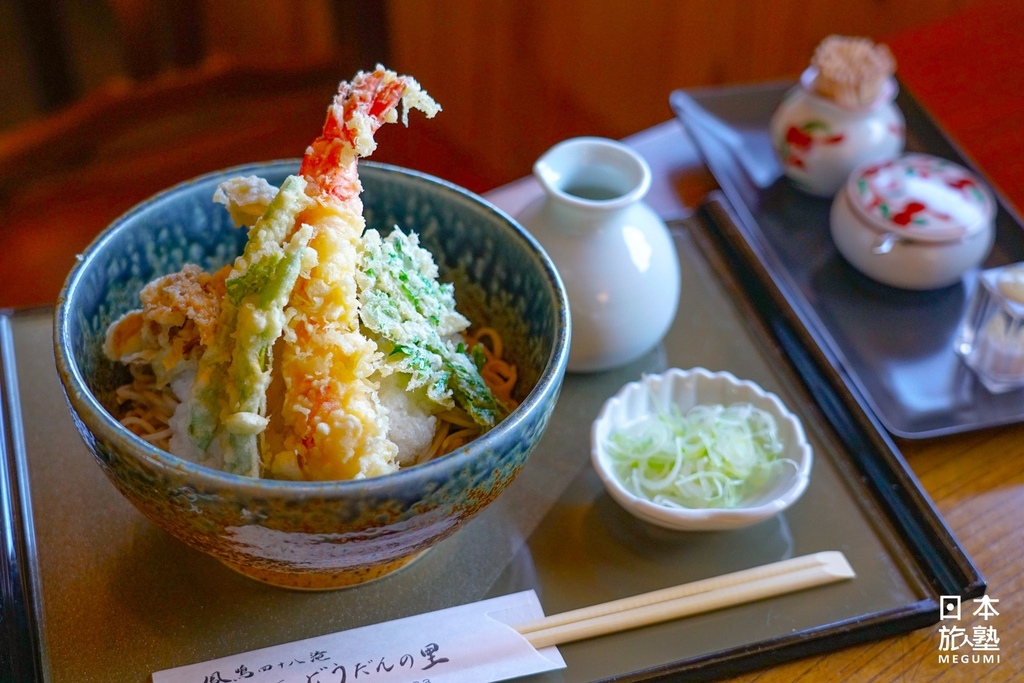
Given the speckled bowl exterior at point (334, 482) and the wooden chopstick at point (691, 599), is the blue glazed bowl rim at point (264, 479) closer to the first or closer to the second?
the speckled bowl exterior at point (334, 482)

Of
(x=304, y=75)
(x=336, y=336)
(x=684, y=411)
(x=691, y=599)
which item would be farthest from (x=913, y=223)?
(x=304, y=75)

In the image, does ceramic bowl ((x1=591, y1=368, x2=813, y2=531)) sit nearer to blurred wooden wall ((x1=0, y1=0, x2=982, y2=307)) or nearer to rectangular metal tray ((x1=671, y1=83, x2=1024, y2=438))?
rectangular metal tray ((x1=671, y1=83, x2=1024, y2=438))

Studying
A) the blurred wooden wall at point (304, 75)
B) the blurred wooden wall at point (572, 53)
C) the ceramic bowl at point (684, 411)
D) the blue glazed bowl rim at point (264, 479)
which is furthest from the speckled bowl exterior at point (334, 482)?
the blurred wooden wall at point (572, 53)

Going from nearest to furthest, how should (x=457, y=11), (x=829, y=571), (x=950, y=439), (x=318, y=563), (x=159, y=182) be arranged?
(x=318, y=563), (x=829, y=571), (x=950, y=439), (x=159, y=182), (x=457, y=11)

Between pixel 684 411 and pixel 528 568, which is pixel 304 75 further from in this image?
pixel 528 568

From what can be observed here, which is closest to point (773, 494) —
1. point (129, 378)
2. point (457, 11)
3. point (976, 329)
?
point (976, 329)

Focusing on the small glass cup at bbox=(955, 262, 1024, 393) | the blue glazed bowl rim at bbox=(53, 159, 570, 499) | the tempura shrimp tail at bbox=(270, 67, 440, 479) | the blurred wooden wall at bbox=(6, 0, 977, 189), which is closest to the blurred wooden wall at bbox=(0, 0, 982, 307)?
the blurred wooden wall at bbox=(6, 0, 977, 189)

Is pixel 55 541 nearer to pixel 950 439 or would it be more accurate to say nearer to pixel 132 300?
pixel 132 300
